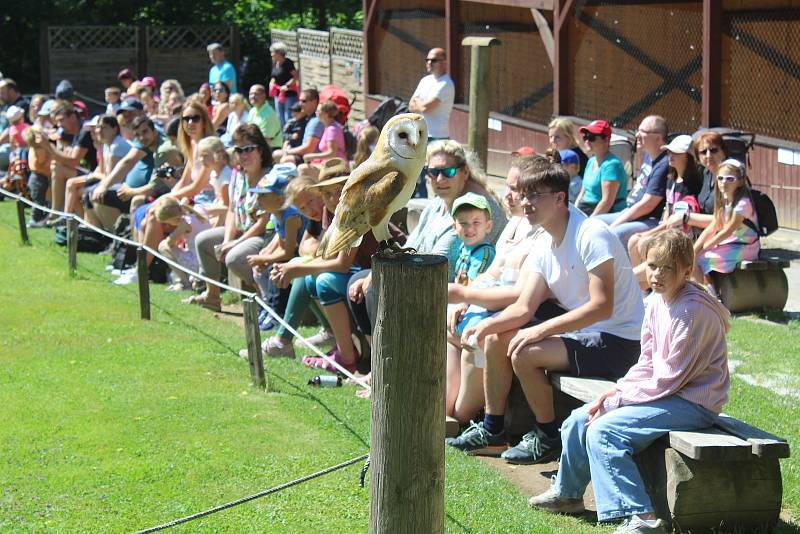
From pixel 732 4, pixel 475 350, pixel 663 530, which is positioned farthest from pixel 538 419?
pixel 732 4

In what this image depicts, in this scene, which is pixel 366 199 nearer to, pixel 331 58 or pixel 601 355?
pixel 601 355

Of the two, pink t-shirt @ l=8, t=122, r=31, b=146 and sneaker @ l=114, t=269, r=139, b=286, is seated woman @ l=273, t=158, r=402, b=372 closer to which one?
sneaker @ l=114, t=269, r=139, b=286

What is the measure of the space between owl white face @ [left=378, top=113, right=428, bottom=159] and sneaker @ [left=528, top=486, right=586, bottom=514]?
180 centimetres

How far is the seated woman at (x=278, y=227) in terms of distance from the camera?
352 inches

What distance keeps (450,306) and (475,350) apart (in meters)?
0.53

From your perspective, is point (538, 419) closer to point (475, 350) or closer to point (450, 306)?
point (475, 350)

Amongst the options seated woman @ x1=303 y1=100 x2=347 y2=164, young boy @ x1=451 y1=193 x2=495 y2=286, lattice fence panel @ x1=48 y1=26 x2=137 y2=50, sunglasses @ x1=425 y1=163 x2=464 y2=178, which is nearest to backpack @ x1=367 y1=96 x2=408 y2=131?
seated woman @ x1=303 y1=100 x2=347 y2=164

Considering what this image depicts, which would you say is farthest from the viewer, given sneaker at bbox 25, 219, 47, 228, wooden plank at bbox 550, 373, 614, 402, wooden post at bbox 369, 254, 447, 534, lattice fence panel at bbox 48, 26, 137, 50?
lattice fence panel at bbox 48, 26, 137, 50

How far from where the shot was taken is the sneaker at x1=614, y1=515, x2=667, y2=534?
15.3 ft

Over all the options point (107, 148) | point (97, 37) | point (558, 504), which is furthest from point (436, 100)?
point (97, 37)

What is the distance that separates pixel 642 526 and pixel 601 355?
4.02 ft

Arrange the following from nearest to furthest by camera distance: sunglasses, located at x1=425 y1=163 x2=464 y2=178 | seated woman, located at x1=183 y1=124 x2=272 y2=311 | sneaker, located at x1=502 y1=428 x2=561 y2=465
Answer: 1. sneaker, located at x1=502 y1=428 x2=561 y2=465
2. sunglasses, located at x1=425 y1=163 x2=464 y2=178
3. seated woman, located at x1=183 y1=124 x2=272 y2=311

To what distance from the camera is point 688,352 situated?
4.78 m

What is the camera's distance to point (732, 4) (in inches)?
459
